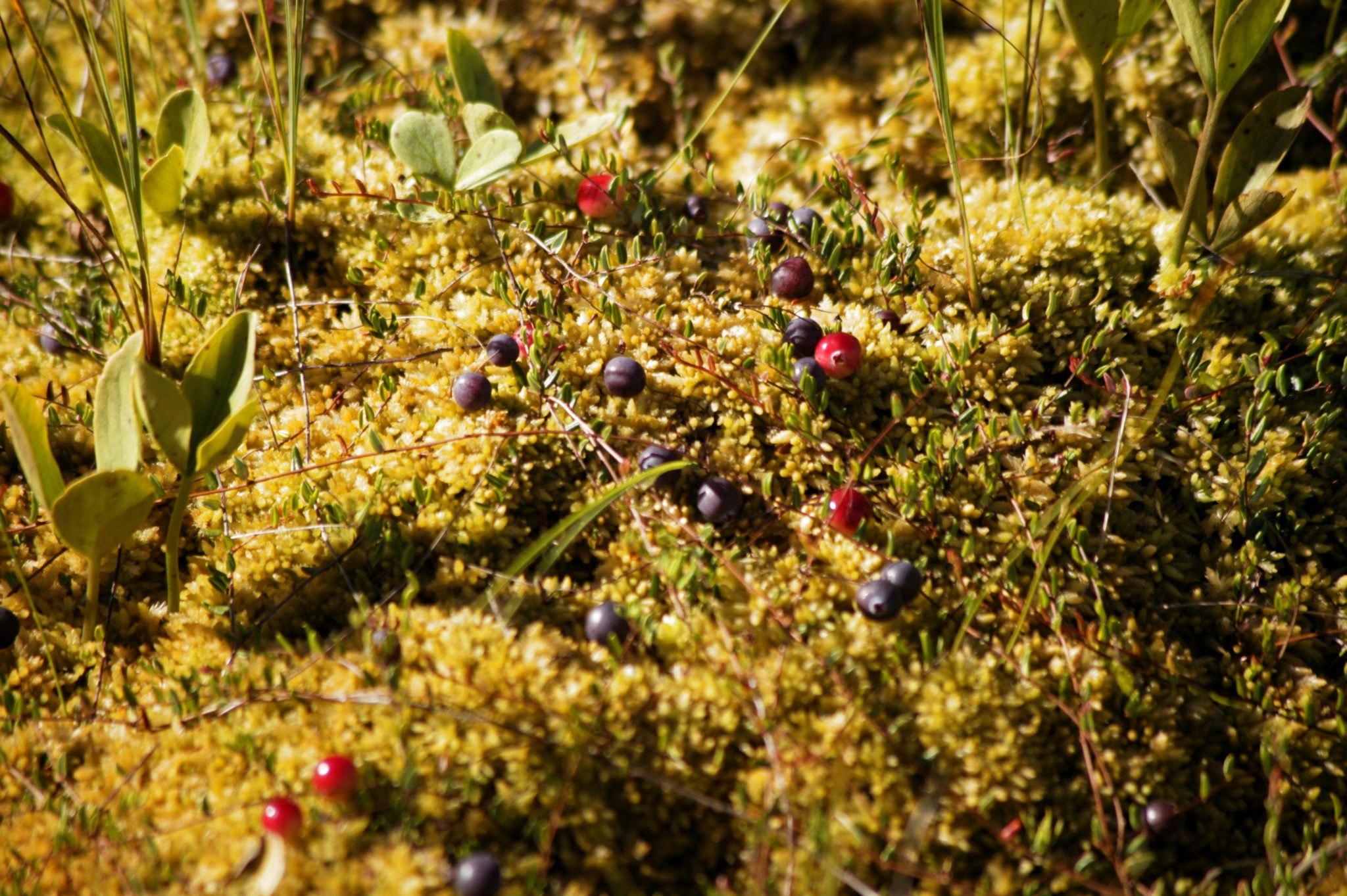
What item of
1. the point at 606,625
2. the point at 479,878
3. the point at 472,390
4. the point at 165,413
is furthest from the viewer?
the point at 472,390

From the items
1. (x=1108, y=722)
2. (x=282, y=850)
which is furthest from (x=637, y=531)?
(x=1108, y=722)

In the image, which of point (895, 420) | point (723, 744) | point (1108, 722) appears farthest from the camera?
point (895, 420)

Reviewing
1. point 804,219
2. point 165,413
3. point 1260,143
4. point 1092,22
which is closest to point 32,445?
point 165,413

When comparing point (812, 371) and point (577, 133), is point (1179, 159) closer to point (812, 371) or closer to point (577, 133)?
point (812, 371)

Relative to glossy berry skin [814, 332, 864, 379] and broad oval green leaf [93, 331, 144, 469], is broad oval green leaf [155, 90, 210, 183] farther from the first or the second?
glossy berry skin [814, 332, 864, 379]

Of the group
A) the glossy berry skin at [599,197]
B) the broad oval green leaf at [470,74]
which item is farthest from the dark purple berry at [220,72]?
the glossy berry skin at [599,197]

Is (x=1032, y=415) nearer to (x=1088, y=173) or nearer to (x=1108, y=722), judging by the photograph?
(x=1108, y=722)
